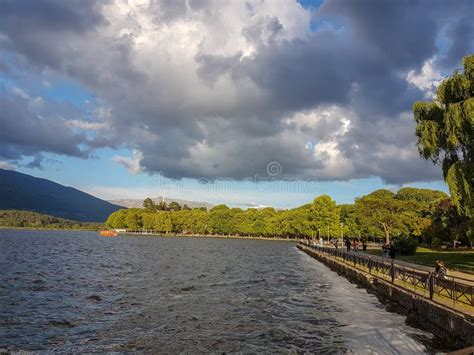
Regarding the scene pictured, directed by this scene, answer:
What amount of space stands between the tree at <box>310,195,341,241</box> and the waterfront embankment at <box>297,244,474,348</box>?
104m

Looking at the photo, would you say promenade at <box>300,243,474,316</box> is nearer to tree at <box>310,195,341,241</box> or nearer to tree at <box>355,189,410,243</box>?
tree at <box>355,189,410,243</box>

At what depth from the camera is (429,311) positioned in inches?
747

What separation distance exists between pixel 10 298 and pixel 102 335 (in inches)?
491

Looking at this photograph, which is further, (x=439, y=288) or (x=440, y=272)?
(x=440, y=272)

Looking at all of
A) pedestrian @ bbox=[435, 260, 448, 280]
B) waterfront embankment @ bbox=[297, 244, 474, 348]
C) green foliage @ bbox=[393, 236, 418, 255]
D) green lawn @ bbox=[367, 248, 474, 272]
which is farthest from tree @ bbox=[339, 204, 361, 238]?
pedestrian @ bbox=[435, 260, 448, 280]

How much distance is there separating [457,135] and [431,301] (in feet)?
55.0

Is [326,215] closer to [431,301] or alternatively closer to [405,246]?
[405,246]

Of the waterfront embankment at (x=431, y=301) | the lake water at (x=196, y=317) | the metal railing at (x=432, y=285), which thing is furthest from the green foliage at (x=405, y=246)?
the waterfront embankment at (x=431, y=301)

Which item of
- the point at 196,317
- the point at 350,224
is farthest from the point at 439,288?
the point at 350,224

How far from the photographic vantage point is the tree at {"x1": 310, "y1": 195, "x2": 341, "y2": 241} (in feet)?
438

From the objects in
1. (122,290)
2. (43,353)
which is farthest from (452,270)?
(43,353)

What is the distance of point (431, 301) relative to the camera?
19266 millimetres

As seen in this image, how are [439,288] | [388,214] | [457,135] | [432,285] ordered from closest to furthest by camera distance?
[432,285] → [439,288] → [457,135] → [388,214]

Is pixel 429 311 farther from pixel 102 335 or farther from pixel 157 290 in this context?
pixel 157 290
